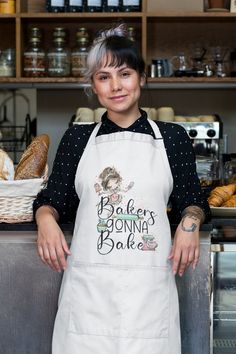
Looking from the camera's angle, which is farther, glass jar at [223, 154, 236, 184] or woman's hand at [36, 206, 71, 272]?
glass jar at [223, 154, 236, 184]

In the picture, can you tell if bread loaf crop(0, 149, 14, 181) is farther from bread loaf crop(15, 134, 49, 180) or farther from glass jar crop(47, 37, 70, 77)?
glass jar crop(47, 37, 70, 77)

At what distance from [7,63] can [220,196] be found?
1490 millimetres

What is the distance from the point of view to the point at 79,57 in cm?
312

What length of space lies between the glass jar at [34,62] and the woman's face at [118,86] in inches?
63.2

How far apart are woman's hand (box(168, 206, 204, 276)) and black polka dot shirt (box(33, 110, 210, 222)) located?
2.7 inches

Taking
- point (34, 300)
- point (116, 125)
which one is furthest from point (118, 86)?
point (34, 300)

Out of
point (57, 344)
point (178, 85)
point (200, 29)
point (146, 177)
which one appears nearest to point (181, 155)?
point (146, 177)

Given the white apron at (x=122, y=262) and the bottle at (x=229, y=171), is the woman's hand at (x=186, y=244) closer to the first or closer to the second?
the white apron at (x=122, y=262)

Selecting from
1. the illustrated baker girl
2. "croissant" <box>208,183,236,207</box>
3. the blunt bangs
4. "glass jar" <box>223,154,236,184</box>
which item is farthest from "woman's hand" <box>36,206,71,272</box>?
"glass jar" <box>223,154,236,184</box>

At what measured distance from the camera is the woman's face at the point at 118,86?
152 centimetres

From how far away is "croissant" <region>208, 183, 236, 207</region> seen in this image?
1977 mm

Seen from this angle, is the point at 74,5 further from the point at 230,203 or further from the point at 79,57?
the point at 230,203

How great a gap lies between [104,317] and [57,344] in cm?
14

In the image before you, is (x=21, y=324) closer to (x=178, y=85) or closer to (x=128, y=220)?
→ (x=128, y=220)
